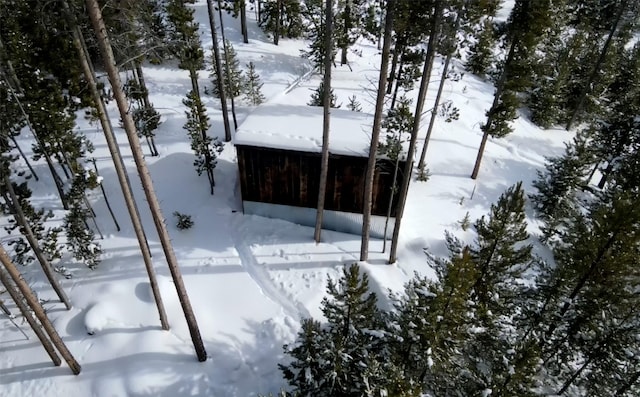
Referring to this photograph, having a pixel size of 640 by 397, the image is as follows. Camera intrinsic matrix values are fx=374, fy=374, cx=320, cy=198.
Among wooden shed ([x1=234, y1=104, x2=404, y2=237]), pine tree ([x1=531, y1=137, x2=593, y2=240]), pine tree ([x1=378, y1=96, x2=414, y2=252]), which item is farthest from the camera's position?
pine tree ([x1=531, y1=137, x2=593, y2=240])

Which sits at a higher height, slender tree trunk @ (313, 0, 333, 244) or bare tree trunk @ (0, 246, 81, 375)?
slender tree trunk @ (313, 0, 333, 244)

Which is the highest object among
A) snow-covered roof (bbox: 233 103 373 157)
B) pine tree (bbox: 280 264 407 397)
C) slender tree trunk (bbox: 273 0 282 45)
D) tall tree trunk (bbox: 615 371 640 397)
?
slender tree trunk (bbox: 273 0 282 45)

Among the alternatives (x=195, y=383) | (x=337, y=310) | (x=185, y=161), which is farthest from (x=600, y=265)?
(x=185, y=161)

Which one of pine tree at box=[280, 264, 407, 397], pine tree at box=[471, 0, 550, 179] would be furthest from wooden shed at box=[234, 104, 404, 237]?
pine tree at box=[471, 0, 550, 179]

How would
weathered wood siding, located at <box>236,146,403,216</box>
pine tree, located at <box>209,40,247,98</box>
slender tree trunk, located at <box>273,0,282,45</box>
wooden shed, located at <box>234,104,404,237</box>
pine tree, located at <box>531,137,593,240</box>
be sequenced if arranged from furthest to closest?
slender tree trunk, located at <box>273,0,282,45</box> < pine tree, located at <box>209,40,247,98</box> < pine tree, located at <box>531,137,593,240</box> < weathered wood siding, located at <box>236,146,403,216</box> < wooden shed, located at <box>234,104,404,237</box>

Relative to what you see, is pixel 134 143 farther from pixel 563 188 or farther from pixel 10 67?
pixel 563 188

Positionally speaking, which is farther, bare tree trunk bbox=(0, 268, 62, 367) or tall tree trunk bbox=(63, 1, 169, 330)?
bare tree trunk bbox=(0, 268, 62, 367)

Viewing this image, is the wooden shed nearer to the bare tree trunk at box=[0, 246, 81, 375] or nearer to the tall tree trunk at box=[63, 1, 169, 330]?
the tall tree trunk at box=[63, 1, 169, 330]

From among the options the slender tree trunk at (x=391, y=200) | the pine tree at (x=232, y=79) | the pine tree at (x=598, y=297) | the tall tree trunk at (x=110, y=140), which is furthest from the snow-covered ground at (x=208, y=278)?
the pine tree at (x=598, y=297)

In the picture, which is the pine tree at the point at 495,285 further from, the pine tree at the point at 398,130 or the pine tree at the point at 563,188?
the pine tree at the point at 563,188

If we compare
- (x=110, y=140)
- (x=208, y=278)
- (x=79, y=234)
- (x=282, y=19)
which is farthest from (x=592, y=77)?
(x=79, y=234)
